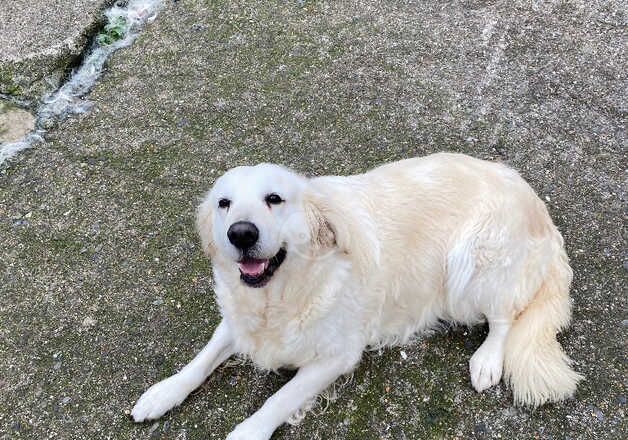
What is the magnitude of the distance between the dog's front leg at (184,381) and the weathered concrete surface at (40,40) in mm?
2730

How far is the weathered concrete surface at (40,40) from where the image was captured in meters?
4.43

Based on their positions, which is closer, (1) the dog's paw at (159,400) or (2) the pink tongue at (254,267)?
(2) the pink tongue at (254,267)

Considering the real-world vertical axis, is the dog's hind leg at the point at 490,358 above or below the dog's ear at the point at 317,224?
below

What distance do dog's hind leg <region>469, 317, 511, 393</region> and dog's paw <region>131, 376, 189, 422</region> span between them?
1.42 metres

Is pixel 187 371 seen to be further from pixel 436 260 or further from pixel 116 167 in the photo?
pixel 116 167

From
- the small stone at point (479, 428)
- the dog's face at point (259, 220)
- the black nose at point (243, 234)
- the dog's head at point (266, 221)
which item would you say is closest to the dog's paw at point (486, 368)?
the small stone at point (479, 428)

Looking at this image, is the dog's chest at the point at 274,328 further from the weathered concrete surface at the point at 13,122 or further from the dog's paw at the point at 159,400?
the weathered concrete surface at the point at 13,122

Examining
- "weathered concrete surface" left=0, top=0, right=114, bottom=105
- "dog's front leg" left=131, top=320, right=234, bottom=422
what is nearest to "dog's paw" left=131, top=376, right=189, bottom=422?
"dog's front leg" left=131, top=320, right=234, bottom=422

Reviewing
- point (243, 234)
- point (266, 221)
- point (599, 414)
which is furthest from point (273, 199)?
point (599, 414)

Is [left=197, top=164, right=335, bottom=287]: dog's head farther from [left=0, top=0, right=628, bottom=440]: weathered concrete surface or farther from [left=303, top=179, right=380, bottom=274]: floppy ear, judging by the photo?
[left=0, top=0, right=628, bottom=440]: weathered concrete surface

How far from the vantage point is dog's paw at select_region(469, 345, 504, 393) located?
2697 millimetres

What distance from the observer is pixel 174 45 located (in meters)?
4.75

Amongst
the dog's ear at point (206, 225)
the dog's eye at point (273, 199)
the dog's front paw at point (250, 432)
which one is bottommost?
the dog's front paw at point (250, 432)

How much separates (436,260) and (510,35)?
2673mm
